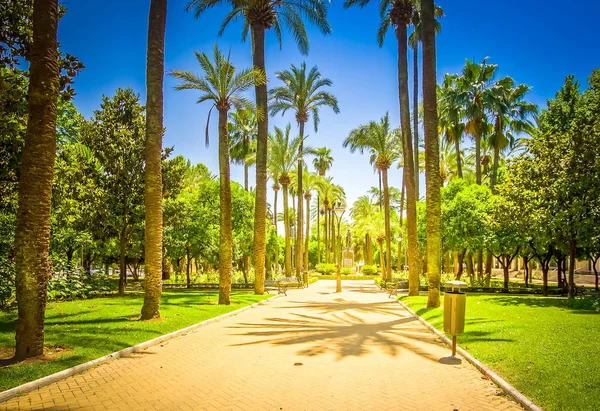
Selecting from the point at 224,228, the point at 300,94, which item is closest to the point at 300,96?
the point at 300,94

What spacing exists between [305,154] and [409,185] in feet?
57.2

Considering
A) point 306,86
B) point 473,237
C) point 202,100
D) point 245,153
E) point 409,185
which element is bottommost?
point 473,237

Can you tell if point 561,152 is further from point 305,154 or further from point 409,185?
point 305,154

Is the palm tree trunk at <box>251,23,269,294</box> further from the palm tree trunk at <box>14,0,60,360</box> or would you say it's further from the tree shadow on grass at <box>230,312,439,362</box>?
the palm tree trunk at <box>14,0,60,360</box>

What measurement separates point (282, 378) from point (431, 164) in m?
12.1

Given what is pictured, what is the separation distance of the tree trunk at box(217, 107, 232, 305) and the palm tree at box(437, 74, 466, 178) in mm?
20915

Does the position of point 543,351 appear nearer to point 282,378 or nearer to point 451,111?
point 282,378

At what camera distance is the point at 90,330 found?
10.6m

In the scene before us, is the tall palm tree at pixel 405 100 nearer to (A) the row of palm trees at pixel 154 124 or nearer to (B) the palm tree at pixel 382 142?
(A) the row of palm trees at pixel 154 124

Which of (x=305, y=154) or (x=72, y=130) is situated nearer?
(x=72, y=130)

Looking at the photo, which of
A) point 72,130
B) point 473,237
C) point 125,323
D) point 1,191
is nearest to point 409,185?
point 473,237

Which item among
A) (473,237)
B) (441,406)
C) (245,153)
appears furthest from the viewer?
(245,153)

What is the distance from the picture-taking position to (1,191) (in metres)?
12.7

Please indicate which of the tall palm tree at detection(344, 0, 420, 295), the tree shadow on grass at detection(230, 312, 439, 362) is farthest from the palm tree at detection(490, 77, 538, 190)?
the tree shadow on grass at detection(230, 312, 439, 362)
